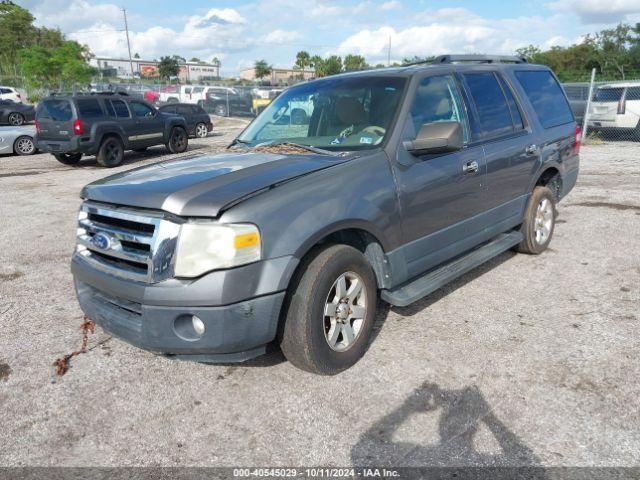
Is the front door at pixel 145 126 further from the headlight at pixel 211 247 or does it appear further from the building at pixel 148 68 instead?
the building at pixel 148 68

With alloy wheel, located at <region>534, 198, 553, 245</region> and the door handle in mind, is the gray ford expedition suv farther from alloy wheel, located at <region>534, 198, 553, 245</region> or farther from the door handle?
alloy wheel, located at <region>534, 198, 553, 245</region>

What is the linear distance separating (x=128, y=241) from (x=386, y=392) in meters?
1.70

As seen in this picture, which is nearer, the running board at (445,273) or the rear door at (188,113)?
the running board at (445,273)

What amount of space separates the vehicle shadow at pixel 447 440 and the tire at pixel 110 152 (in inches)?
484

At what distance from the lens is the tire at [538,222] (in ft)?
16.8

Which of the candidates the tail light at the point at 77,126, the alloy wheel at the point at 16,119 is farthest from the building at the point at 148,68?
the tail light at the point at 77,126

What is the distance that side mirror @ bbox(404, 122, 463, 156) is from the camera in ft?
11.1

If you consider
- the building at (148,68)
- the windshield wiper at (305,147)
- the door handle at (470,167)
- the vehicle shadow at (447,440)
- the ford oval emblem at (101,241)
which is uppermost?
the building at (148,68)

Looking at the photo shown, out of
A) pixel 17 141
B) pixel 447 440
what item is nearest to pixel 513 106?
pixel 447 440

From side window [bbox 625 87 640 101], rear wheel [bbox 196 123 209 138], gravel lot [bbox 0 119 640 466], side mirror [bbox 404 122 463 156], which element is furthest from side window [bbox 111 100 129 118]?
side window [bbox 625 87 640 101]

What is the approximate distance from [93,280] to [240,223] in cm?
109

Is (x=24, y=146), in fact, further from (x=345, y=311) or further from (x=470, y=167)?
(x=345, y=311)

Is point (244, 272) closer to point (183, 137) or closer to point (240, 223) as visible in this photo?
point (240, 223)

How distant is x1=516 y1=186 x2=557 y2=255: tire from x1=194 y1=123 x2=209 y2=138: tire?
16.4 meters
